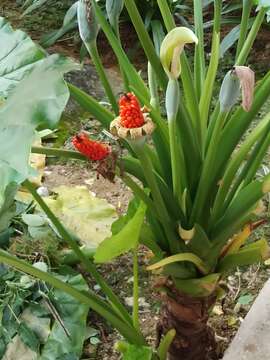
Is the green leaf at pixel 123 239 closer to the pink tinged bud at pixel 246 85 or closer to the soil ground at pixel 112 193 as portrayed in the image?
the pink tinged bud at pixel 246 85

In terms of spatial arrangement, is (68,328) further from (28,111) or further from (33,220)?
(28,111)

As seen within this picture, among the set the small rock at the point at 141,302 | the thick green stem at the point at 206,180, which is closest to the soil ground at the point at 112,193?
the small rock at the point at 141,302

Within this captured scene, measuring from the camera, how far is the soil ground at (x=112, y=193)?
4.78ft

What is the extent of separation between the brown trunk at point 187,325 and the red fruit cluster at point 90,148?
38 centimetres

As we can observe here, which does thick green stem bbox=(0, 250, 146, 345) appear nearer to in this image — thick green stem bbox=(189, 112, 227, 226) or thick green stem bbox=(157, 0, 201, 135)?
thick green stem bbox=(189, 112, 227, 226)

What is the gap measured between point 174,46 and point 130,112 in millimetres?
106

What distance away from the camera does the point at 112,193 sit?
1831 mm

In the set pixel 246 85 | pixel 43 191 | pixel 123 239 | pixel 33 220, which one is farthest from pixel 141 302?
pixel 246 85

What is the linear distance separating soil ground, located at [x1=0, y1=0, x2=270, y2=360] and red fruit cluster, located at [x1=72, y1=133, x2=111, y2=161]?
0.61m

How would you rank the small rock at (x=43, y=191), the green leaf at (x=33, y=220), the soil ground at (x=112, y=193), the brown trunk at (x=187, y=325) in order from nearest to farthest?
the brown trunk at (x=187, y=325), the soil ground at (x=112, y=193), the green leaf at (x=33, y=220), the small rock at (x=43, y=191)

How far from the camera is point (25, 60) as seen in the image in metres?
0.97

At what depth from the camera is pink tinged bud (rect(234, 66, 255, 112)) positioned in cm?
84

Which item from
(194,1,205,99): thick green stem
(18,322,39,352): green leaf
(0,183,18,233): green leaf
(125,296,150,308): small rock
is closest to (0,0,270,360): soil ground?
(125,296,150,308): small rock

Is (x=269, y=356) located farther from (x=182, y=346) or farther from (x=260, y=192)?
(x=260, y=192)
